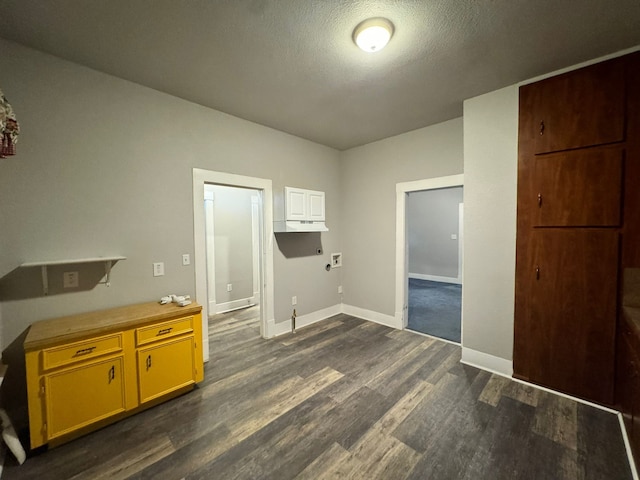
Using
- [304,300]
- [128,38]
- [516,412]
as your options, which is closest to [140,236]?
[128,38]

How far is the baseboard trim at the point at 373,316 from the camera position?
3853mm

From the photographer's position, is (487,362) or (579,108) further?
(487,362)

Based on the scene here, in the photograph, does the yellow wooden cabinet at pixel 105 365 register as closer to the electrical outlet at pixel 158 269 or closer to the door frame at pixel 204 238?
the electrical outlet at pixel 158 269

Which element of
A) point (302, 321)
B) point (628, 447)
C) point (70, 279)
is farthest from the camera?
point (302, 321)

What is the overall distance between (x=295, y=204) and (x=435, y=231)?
560 cm

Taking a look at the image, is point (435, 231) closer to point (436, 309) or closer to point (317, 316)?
point (436, 309)

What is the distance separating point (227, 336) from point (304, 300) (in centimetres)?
121

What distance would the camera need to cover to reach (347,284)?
14.7ft

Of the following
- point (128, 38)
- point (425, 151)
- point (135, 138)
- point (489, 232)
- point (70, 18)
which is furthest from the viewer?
point (425, 151)

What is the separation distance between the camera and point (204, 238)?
9.23 ft

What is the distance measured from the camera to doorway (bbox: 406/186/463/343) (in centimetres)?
622

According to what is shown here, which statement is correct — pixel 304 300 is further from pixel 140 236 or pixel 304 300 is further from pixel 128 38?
pixel 128 38

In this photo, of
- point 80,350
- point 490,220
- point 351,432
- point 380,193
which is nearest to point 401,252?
point 380,193

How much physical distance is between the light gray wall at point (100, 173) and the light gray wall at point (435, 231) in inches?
226
